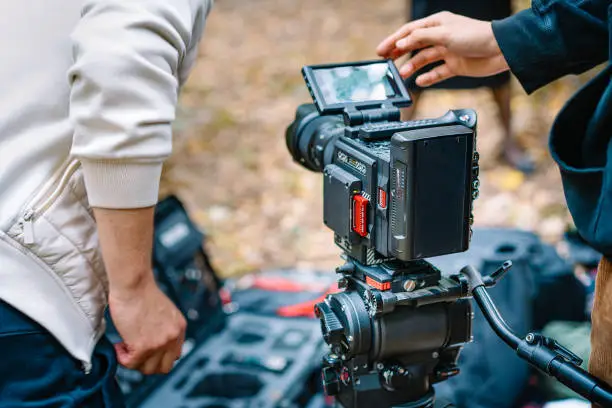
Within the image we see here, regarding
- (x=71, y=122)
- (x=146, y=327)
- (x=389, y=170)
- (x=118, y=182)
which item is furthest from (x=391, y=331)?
(x=71, y=122)

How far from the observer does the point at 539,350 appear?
1.27 metres

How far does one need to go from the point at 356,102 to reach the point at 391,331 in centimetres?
46

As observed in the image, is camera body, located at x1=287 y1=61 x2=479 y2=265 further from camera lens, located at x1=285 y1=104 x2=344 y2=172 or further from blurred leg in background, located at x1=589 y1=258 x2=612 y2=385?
blurred leg in background, located at x1=589 y1=258 x2=612 y2=385

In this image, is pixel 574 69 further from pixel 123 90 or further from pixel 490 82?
pixel 490 82

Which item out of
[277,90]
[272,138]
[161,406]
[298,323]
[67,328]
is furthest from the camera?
[277,90]

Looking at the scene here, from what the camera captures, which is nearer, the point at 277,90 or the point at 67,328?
the point at 67,328

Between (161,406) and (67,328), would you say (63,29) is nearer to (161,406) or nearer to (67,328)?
(67,328)

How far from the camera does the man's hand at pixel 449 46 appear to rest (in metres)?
1.57

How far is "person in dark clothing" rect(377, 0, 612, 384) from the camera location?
1.25 m

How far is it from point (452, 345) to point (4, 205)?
0.84m

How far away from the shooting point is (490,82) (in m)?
4.33

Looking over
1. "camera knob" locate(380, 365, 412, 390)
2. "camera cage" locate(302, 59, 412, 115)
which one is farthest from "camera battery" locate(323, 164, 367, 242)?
"camera knob" locate(380, 365, 412, 390)

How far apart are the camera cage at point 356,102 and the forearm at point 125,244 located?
1.41ft

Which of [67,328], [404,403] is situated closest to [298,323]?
[404,403]
